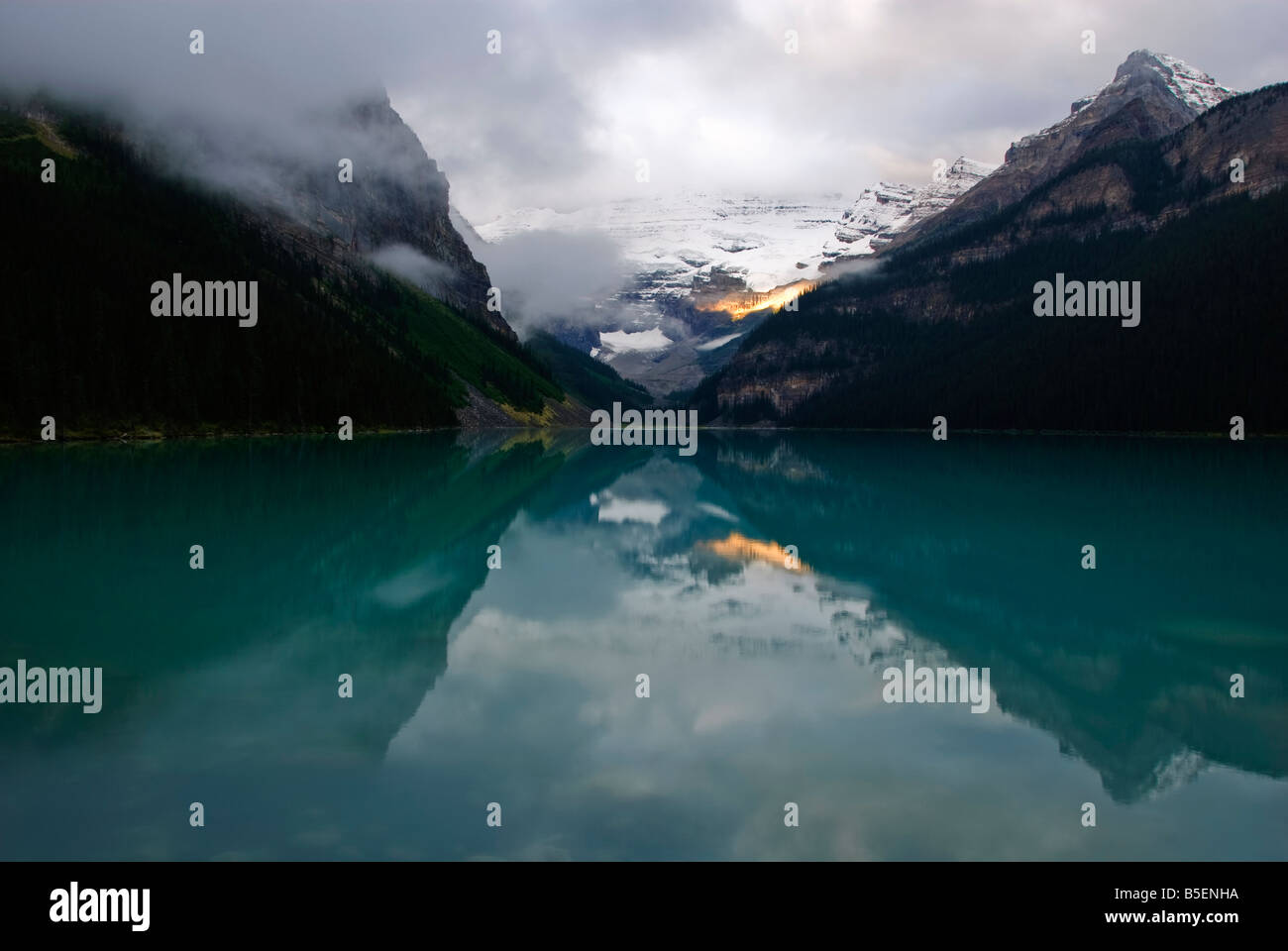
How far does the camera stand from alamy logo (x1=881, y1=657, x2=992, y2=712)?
48.2 ft

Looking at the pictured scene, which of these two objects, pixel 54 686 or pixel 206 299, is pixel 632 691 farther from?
pixel 206 299

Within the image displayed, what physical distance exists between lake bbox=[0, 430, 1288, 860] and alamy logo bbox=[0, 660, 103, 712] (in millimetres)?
329

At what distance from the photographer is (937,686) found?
15484mm

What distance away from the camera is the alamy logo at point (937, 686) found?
1470 centimetres

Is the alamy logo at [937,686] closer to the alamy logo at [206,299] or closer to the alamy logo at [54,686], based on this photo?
the alamy logo at [54,686]
